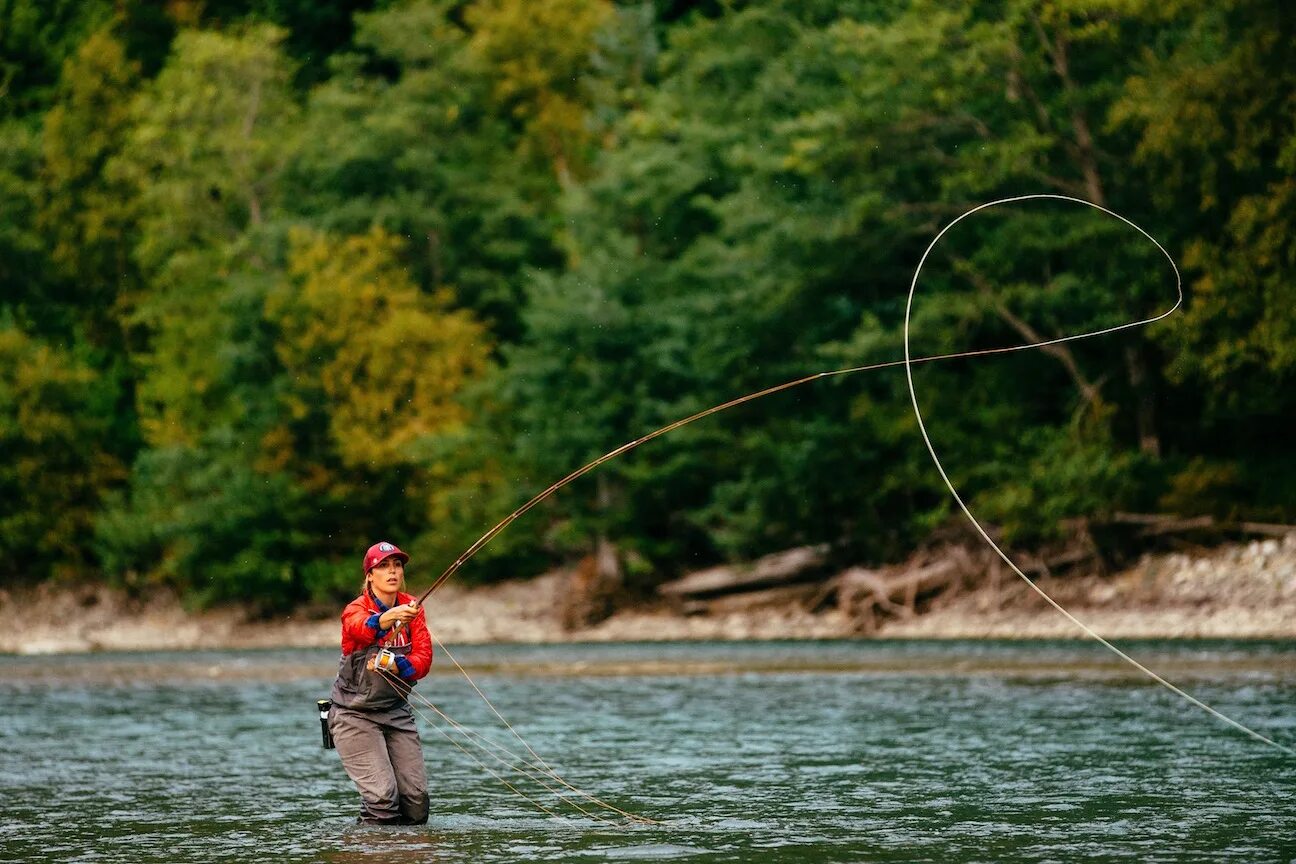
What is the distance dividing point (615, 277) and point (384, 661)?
37.4 metres

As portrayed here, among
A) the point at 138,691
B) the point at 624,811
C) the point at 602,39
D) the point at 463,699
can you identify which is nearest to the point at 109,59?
the point at 602,39

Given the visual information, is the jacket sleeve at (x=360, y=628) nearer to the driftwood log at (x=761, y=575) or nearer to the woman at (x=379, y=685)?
the woman at (x=379, y=685)

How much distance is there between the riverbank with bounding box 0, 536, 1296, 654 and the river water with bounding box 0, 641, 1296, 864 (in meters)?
5.75

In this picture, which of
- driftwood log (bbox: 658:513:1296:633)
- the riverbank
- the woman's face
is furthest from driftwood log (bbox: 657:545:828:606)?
the woman's face

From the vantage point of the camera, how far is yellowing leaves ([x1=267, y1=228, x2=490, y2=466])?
54188mm

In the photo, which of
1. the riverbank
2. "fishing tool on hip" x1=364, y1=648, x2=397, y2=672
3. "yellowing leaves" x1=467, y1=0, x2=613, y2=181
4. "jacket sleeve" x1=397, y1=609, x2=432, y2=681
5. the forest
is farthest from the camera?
"yellowing leaves" x1=467, y1=0, x2=613, y2=181

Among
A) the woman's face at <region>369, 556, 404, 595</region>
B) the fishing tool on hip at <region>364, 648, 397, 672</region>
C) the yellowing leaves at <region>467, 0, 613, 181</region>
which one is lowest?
the fishing tool on hip at <region>364, 648, 397, 672</region>

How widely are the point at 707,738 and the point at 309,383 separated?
36.4m

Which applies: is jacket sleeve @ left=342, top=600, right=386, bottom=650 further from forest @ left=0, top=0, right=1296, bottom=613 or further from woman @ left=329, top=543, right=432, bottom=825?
forest @ left=0, top=0, right=1296, bottom=613

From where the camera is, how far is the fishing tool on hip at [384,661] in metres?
12.5

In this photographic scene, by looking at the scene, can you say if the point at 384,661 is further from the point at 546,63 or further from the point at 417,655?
the point at 546,63

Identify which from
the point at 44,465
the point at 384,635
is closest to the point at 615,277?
the point at 44,465

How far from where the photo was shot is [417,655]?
1272 centimetres

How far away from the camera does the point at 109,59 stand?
64688 millimetres
